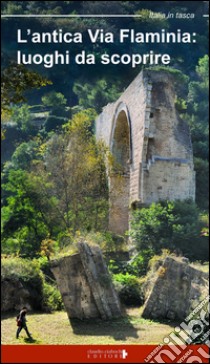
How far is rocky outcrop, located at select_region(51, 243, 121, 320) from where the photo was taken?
5.54 m

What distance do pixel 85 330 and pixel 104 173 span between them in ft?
5.49

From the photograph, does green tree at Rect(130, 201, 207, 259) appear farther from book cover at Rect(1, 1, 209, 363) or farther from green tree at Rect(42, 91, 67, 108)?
green tree at Rect(42, 91, 67, 108)

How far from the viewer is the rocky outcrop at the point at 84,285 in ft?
18.2

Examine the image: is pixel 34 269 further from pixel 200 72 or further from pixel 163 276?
pixel 200 72

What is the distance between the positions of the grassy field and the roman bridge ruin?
1.24 meters

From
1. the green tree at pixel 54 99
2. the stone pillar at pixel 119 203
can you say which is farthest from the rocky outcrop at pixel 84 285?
the green tree at pixel 54 99

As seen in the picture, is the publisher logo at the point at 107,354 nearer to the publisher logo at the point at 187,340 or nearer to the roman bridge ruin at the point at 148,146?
the publisher logo at the point at 187,340

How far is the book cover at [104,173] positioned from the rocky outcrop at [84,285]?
0.4 inches

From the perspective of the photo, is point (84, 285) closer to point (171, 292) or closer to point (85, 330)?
point (85, 330)

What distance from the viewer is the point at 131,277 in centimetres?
577

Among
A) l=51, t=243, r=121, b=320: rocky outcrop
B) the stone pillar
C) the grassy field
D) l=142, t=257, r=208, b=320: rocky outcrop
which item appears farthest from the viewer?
the stone pillar

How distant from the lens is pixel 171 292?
5.71 metres

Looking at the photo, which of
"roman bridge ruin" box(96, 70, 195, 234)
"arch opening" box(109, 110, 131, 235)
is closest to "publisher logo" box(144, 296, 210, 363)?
"arch opening" box(109, 110, 131, 235)

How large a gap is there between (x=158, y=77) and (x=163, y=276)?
7.17ft
